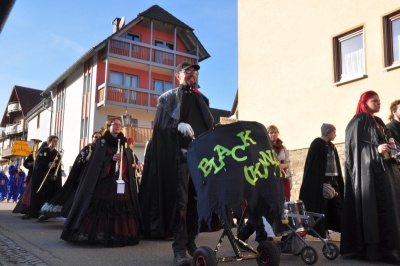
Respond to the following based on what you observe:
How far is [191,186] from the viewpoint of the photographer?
4695 millimetres

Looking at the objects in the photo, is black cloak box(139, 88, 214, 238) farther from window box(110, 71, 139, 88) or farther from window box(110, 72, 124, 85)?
window box(110, 72, 124, 85)

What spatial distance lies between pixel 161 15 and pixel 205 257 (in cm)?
3359

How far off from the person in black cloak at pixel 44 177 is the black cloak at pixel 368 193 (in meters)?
7.53

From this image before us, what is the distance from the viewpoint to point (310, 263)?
15.5ft

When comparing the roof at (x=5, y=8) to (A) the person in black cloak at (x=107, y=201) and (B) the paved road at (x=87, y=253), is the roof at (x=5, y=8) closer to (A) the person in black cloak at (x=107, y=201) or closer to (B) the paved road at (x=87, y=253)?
(B) the paved road at (x=87, y=253)

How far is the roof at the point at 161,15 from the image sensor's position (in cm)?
3439

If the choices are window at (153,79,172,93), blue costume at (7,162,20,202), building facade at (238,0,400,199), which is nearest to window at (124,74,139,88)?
window at (153,79,172,93)

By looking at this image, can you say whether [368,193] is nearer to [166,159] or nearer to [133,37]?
[166,159]

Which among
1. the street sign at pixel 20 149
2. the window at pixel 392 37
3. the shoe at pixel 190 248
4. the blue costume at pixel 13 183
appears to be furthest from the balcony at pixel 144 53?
the shoe at pixel 190 248

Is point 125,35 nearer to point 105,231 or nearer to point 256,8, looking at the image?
point 256,8

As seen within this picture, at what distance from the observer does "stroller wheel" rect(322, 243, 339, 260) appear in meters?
5.01

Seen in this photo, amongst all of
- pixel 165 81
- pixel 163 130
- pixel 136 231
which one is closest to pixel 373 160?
pixel 163 130

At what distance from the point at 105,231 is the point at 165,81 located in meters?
29.9

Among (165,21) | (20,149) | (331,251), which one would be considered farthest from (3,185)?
(331,251)
